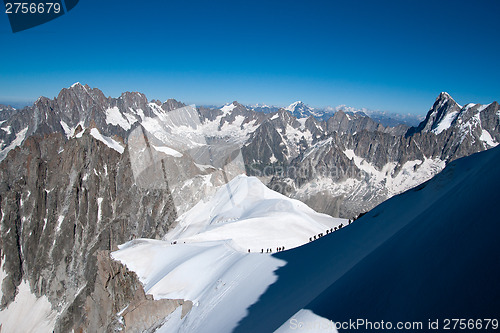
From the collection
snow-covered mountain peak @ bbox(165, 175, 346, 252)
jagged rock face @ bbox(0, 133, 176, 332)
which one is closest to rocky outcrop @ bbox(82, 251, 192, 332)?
snow-covered mountain peak @ bbox(165, 175, 346, 252)

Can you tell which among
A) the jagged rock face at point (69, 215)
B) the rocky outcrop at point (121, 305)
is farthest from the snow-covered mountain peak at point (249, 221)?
the jagged rock face at point (69, 215)

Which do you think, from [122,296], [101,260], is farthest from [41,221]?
[122,296]

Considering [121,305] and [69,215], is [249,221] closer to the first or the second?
[121,305]

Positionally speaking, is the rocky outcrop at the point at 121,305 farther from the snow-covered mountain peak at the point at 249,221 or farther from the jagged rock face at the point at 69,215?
the jagged rock face at the point at 69,215

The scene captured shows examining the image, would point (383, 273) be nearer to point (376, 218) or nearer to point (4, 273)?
point (376, 218)

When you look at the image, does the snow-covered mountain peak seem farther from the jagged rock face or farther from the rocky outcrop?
the jagged rock face

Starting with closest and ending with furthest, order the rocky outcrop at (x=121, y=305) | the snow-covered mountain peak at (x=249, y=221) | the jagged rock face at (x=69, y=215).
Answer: the rocky outcrop at (x=121, y=305)
the snow-covered mountain peak at (x=249, y=221)
the jagged rock face at (x=69, y=215)

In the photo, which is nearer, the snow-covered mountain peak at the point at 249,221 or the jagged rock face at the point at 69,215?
the snow-covered mountain peak at the point at 249,221

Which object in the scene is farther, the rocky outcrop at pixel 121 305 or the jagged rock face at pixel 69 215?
the jagged rock face at pixel 69 215

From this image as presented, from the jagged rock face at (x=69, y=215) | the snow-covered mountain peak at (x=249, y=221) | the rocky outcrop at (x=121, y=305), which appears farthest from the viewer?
the jagged rock face at (x=69, y=215)
